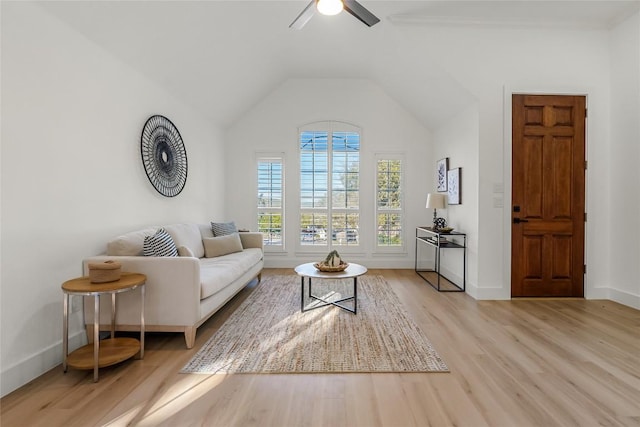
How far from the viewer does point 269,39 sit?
3949 millimetres

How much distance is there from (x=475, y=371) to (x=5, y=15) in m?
3.75

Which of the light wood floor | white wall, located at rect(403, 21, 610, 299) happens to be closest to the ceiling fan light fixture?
white wall, located at rect(403, 21, 610, 299)

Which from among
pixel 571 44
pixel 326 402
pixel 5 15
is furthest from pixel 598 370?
pixel 5 15

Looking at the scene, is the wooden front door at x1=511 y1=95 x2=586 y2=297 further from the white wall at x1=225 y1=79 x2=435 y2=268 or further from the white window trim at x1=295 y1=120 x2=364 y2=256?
the white window trim at x1=295 y1=120 x2=364 y2=256

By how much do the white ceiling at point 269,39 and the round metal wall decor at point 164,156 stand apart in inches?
20.0

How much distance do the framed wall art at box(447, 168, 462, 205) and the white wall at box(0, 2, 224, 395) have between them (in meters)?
4.01

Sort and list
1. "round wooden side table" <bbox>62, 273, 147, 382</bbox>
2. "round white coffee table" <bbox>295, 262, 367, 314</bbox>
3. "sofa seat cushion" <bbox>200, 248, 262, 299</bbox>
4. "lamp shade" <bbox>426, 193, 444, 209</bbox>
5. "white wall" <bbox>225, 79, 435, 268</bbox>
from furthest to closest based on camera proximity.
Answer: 1. "white wall" <bbox>225, 79, 435, 268</bbox>
2. "lamp shade" <bbox>426, 193, 444, 209</bbox>
3. "round white coffee table" <bbox>295, 262, 367, 314</bbox>
4. "sofa seat cushion" <bbox>200, 248, 262, 299</bbox>
5. "round wooden side table" <bbox>62, 273, 147, 382</bbox>

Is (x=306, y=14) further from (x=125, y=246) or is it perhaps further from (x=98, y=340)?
(x=98, y=340)

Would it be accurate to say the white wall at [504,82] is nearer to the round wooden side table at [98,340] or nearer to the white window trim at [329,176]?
the white window trim at [329,176]

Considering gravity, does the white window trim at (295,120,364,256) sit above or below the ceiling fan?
below

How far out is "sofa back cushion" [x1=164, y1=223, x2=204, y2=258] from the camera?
3379mm

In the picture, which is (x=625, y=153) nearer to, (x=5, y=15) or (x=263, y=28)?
(x=263, y=28)

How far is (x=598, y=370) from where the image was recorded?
2.14 m

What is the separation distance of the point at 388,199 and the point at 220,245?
3.05m
